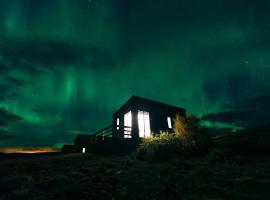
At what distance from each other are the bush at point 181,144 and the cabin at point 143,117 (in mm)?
4395

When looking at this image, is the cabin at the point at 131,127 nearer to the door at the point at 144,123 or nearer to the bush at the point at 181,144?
the door at the point at 144,123

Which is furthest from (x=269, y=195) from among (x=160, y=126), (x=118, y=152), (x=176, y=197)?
(x=160, y=126)

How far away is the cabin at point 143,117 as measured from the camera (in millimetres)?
14886

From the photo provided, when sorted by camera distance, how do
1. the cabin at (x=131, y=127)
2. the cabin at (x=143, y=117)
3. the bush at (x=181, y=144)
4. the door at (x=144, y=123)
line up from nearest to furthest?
the bush at (x=181, y=144), the cabin at (x=131, y=127), the cabin at (x=143, y=117), the door at (x=144, y=123)

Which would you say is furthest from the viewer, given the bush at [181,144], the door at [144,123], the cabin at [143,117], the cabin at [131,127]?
the door at [144,123]

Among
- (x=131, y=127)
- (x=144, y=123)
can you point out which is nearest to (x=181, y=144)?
(x=131, y=127)

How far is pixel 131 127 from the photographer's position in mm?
14062

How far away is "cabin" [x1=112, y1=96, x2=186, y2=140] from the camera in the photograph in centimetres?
1489

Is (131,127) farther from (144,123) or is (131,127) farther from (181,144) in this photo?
(181,144)

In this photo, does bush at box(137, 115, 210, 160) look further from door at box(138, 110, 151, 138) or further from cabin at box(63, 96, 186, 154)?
door at box(138, 110, 151, 138)

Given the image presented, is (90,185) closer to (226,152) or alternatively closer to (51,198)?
(51,198)

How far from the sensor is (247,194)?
3471 millimetres

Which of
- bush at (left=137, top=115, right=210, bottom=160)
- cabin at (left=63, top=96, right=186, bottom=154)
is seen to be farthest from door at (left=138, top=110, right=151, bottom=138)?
bush at (left=137, top=115, right=210, bottom=160)

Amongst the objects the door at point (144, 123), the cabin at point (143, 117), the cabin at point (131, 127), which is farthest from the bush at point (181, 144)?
the door at point (144, 123)
